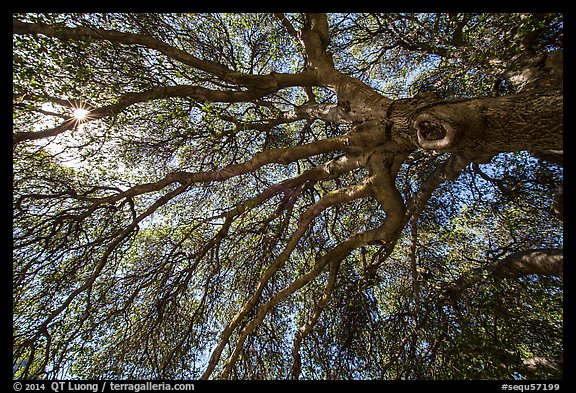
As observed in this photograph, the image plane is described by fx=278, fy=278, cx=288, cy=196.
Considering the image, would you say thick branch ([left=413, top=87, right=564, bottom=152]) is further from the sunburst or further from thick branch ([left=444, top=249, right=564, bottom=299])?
the sunburst

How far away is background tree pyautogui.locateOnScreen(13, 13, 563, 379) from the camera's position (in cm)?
372

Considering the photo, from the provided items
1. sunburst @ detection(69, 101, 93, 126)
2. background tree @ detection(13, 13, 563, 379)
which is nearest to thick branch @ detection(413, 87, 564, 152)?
background tree @ detection(13, 13, 563, 379)

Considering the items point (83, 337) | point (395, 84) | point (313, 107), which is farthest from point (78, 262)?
point (395, 84)

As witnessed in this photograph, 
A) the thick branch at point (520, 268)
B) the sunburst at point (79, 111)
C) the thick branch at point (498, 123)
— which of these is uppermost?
the sunburst at point (79, 111)

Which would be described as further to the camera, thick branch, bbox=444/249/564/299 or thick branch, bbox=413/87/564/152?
thick branch, bbox=444/249/564/299

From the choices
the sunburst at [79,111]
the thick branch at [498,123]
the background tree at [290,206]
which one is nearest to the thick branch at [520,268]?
the background tree at [290,206]

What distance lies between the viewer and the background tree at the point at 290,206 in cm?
372

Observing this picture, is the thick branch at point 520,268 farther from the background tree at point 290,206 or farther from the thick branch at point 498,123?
the thick branch at point 498,123

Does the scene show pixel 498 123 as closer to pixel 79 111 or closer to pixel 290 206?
pixel 290 206

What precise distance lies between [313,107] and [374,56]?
3524mm

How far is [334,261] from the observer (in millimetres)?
4574

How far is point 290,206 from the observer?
5.32 metres

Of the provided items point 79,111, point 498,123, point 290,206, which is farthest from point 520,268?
point 79,111
